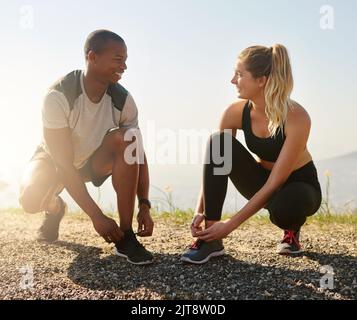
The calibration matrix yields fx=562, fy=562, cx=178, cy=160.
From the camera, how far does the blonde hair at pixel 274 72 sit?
3924mm

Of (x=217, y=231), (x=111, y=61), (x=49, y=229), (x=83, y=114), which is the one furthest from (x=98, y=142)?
(x=217, y=231)

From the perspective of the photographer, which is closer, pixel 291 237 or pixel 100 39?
pixel 100 39

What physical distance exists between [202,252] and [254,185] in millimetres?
682

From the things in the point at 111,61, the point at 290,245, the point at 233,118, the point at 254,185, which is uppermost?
the point at 111,61

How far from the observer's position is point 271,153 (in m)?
4.25

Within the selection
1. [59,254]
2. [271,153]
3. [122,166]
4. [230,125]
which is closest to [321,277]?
[271,153]

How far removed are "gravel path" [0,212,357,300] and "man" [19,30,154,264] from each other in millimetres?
293

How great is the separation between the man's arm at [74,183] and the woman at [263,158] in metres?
0.60

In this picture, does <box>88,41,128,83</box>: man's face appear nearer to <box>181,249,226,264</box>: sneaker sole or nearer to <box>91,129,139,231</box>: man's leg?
<box>91,129,139,231</box>: man's leg

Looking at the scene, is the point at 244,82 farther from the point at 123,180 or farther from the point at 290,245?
the point at 290,245

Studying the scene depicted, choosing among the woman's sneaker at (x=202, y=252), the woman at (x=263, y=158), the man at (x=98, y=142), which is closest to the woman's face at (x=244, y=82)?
the woman at (x=263, y=158)

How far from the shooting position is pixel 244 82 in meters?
3.98

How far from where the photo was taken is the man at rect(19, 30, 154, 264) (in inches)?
162
